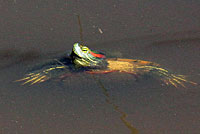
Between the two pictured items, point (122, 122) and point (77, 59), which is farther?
point (77, 59)

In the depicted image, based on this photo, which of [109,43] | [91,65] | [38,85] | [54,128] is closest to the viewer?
[54,128]

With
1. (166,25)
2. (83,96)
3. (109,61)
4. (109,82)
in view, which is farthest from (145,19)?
(83,96)

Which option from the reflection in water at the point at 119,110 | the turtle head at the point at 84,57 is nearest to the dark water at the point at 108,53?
the reflection in water at the point at 119,110

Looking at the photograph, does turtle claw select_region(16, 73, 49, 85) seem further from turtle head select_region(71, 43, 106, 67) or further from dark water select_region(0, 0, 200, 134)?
turtle head select_region(71, 43, 106, 67)

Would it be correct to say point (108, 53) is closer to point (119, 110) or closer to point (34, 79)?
point (34, 79)

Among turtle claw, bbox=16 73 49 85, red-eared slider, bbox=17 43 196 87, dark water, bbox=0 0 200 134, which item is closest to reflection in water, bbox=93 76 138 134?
dark water, bbox=0 0 200 134

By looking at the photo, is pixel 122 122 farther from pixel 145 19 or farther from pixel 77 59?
pixel 145 19

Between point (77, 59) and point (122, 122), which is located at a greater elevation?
point (77, 59)
